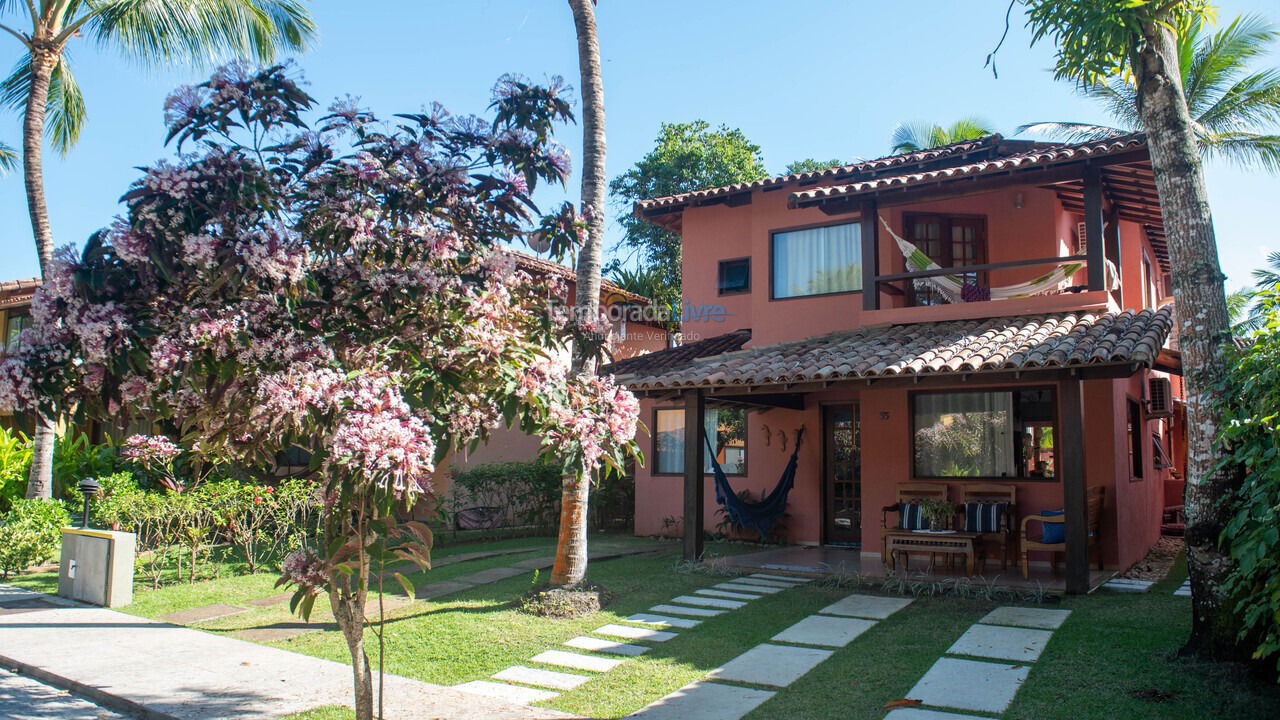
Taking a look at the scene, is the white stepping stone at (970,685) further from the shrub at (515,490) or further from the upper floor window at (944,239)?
the shrub at (515,490)

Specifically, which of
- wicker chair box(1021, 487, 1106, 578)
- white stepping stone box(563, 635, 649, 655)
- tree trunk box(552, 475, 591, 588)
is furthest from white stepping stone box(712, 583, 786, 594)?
wicker chair box(1021, 487, 1106, 578)

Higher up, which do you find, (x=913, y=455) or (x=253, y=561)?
(x=913, y=455)

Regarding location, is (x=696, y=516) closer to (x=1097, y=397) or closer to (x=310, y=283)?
(x=1097, y=397)

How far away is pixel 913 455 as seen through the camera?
34.2 ft

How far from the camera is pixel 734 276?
13.6m

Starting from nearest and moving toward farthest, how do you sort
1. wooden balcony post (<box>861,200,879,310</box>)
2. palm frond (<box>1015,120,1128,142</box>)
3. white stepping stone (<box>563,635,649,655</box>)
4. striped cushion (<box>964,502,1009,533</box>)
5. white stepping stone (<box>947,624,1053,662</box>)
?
1. white stepping stone (<box>947,624,1053,662</box>)
2. white stepping stone (<box>563,635,649,655</box>)
3. striped cushion (<box>964,502,1009,533</box>)
4. wooden balcony post (<box>861,200,879,310</box>)
5. palm frond (<box>1015,120,1128,142</box>)

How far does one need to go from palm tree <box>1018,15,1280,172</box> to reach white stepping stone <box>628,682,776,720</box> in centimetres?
1582

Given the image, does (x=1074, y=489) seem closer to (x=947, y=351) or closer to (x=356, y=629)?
(x=947, y=351)

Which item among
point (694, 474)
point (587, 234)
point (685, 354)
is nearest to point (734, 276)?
point (685, 354)

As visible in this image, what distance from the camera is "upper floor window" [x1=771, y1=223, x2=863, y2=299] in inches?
474

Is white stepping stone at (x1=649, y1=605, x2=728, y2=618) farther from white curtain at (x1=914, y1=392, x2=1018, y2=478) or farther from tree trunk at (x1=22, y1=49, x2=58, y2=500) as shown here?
tree trunk at (x1=22, y1=49, x2=58, y2=500)

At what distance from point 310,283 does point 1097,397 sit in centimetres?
923

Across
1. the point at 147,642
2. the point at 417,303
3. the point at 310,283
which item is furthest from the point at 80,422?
the point at 147,642

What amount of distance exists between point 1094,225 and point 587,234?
595 centimetres
